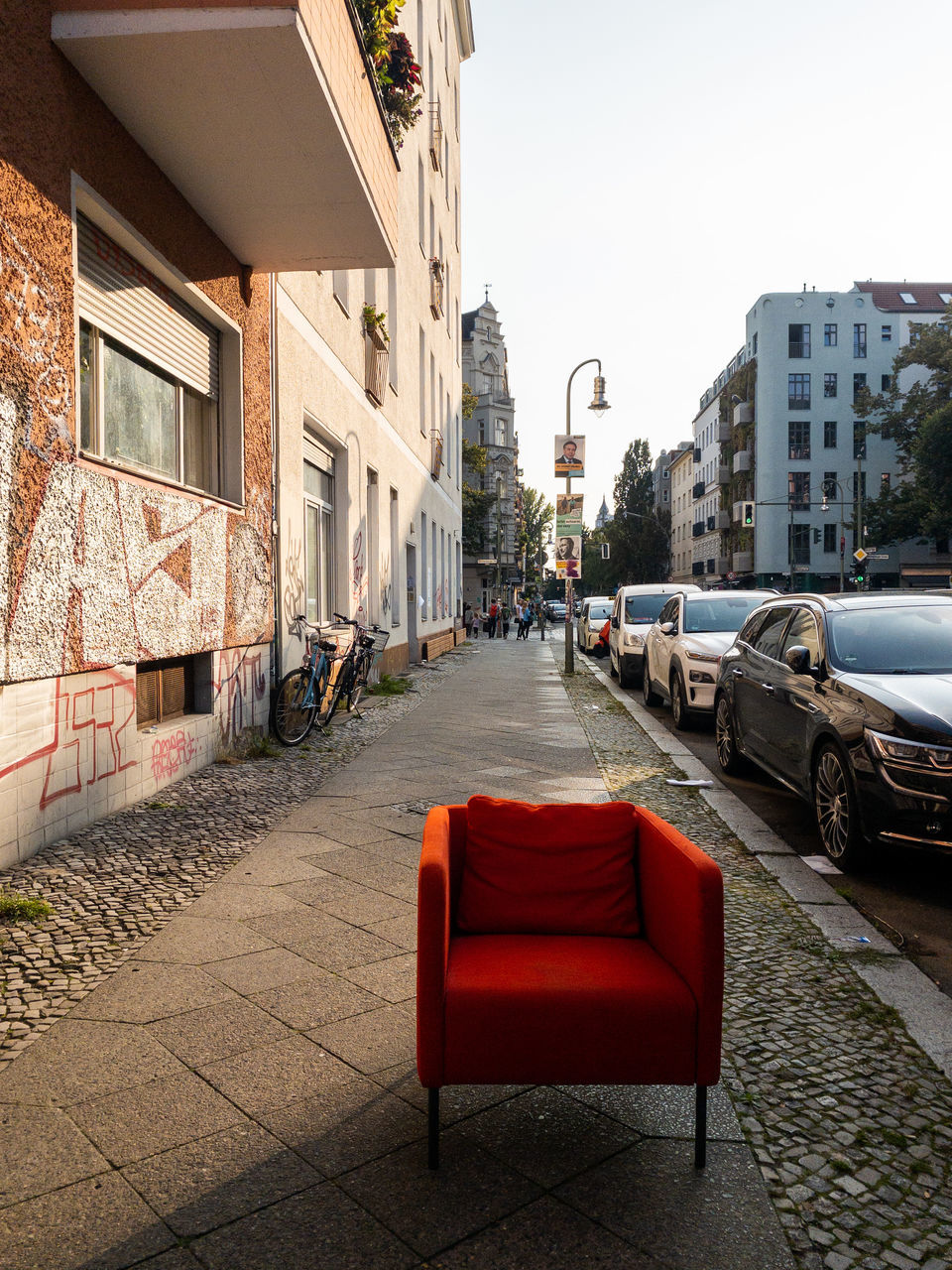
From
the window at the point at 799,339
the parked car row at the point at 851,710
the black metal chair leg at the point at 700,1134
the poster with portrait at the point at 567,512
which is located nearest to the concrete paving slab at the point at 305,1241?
the black metal chair leg at the point at 700,1134

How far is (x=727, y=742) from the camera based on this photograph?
8.44 meters

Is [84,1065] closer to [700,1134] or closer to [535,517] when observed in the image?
[700,1134]

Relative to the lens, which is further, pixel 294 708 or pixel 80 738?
pixel 294 708

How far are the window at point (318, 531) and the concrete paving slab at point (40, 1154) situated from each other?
8957 millimetres

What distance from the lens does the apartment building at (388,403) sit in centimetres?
1059

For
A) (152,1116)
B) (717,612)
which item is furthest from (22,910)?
(717,612)

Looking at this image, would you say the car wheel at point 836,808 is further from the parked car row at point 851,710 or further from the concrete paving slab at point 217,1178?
the concrete paving slab at point 217,1178

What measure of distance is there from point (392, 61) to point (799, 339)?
59868 millimetres

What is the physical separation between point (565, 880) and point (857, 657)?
382 centimetres

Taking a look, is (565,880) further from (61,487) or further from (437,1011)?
(61,487)

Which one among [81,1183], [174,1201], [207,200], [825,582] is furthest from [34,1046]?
[825,582]

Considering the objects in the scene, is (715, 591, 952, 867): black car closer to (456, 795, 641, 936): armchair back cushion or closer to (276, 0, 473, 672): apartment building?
(456, 795, 641, 936): armchair back cushion

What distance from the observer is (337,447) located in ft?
44.9

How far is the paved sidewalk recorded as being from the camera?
225 centimetres
